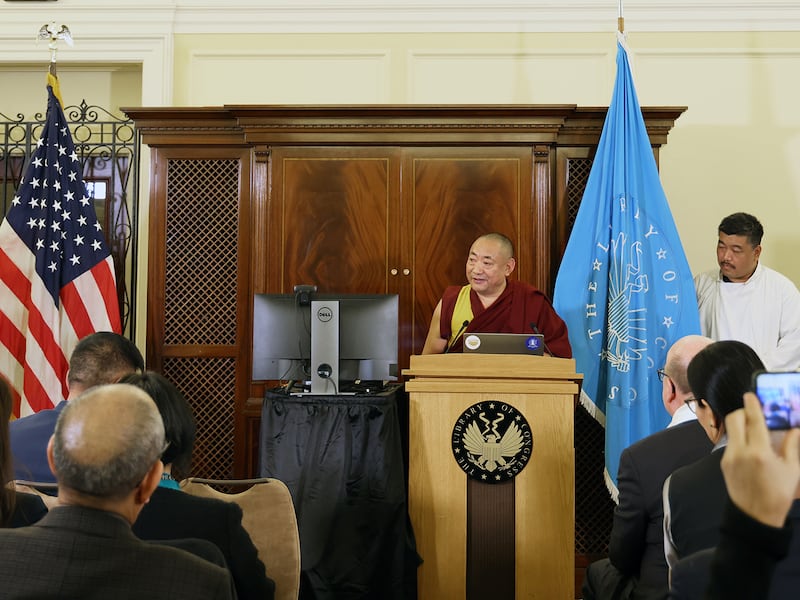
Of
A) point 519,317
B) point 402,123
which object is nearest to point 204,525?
point 519,317

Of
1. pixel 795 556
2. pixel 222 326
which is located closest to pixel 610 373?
pixel 222 326

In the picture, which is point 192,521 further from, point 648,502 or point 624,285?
point 624,285

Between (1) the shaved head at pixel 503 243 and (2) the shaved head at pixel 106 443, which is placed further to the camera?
(1) the shaved head at pixel 503 243

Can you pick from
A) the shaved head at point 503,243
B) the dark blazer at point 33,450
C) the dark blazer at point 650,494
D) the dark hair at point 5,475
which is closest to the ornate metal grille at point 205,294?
the shaved head at point 503,243

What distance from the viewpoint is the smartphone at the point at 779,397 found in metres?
0.81

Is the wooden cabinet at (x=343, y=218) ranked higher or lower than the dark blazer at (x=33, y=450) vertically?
higher

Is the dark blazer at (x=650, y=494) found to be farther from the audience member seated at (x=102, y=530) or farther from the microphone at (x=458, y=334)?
the microphone at (x=458, y=334)

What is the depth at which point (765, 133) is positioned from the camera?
201 inches

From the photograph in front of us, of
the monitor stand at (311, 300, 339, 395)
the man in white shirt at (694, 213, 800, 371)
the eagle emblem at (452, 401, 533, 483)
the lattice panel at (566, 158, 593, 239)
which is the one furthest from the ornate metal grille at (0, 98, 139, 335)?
the man in white shirt at (694, 213, 800, 371)

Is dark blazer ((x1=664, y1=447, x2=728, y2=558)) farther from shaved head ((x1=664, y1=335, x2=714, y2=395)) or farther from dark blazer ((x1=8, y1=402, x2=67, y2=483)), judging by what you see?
→ dark blazer ((x1=8, y1=402, x2=67, y2=483))

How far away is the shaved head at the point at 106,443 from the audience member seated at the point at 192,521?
41 centimetres

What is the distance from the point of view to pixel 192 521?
1721 millimetres

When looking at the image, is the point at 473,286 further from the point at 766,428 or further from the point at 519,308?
the point at 766,428

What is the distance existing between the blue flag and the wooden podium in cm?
93
